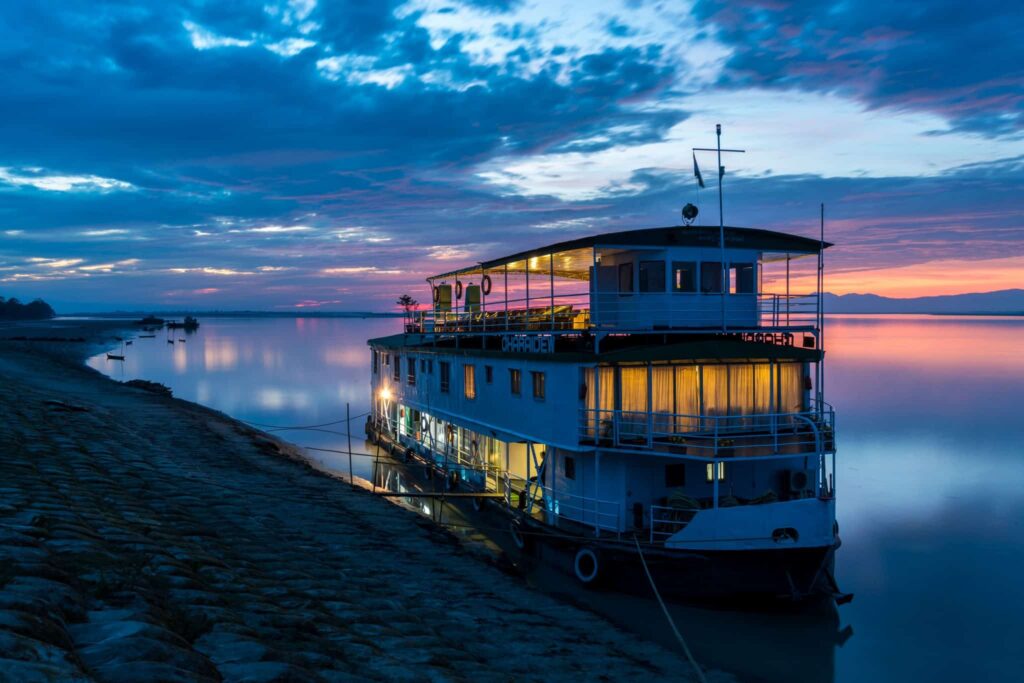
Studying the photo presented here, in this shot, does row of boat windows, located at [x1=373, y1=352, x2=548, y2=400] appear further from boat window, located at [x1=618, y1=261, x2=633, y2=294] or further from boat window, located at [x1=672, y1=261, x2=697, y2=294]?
boat window, located at [x1=672, y1=261, x2=697, y2=294]

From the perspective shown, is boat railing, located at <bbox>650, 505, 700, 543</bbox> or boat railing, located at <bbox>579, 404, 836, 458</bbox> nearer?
boat railing, located at <bbox>650, 505, 700, 543</bbox>

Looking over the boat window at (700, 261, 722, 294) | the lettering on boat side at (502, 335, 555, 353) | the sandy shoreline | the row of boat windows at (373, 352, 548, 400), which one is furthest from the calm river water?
the boat window at (700, 261, 722, 294)

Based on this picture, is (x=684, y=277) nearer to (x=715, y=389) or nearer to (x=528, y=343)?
(x=715, y=389)

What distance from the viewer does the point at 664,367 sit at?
18.1 m

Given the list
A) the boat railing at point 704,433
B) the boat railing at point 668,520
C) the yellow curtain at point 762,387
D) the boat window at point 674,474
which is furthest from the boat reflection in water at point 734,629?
the yellow curtain at point 762,387

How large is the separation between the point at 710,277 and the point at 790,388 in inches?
156

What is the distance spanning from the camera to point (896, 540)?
25.5 meters

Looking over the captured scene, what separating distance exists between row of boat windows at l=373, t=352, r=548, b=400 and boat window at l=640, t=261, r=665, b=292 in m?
4.27

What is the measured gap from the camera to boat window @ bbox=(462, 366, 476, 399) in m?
24.3

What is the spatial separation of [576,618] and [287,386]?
6517cm

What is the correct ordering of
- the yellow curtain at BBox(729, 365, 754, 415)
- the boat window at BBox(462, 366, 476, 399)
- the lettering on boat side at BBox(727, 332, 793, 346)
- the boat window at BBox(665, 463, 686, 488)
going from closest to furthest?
the boat window at BBox(665, 463, 686, 488) < the yellow curtain at BBox(729, 365, 754, 415) < the lettering on boat side at BBox(727, 332, 793, 346) < the boat window at BBox(462, 366, 476, 399)

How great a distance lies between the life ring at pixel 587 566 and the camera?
1680cm

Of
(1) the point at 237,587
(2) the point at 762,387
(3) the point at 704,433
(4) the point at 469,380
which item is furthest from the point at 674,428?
(1) the point at 237,587

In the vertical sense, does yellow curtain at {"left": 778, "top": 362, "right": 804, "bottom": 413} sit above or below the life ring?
above
